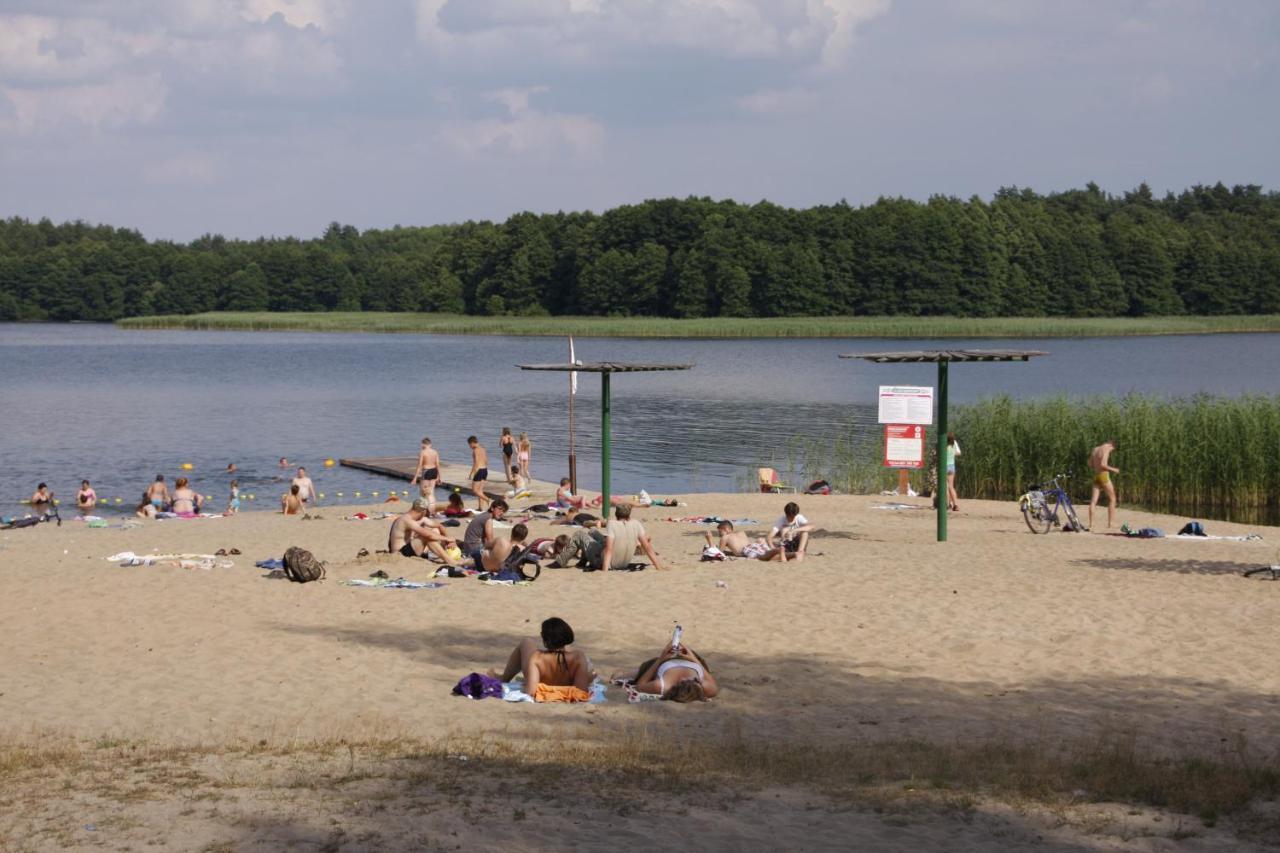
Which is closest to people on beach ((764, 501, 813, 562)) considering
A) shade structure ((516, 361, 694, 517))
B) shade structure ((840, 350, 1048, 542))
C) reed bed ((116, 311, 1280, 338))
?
shade structure ((840, 350, 1048, 542))

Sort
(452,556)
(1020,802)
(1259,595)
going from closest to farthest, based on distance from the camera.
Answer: (1020,802) < (1259,595) < (452,556)

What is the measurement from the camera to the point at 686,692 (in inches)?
435

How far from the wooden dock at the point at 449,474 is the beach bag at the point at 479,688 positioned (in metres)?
15.6

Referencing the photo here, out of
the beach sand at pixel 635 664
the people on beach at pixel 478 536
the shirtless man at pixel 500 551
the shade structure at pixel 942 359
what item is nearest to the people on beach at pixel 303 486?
the beach sand at pixel 635 664

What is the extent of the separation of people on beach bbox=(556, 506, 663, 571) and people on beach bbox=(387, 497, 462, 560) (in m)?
1.59

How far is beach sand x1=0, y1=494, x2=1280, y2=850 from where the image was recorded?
7.50 m

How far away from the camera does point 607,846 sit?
7.07m

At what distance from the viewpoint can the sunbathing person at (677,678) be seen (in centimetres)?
1108

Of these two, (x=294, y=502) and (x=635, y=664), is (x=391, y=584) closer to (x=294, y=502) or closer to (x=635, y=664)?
(x=635, y=664)

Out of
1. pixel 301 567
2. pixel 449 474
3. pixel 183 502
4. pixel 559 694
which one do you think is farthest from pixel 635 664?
pixel 449 474

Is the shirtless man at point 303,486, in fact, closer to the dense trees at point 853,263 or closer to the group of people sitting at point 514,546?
the group of people sitting at point 514,546

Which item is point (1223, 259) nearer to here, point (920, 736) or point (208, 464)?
point (208, 464)

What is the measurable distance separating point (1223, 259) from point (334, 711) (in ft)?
418

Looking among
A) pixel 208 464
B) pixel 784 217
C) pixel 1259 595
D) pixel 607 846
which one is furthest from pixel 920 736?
pixel 784 217
